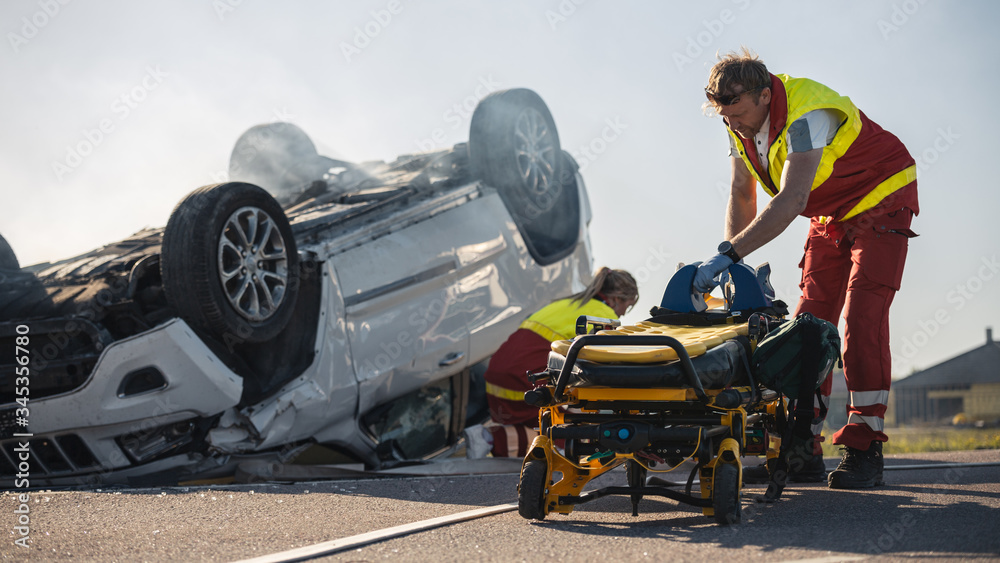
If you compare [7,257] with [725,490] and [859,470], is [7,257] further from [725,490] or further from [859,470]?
[859,470]

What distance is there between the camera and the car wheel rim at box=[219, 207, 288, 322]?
4.65m

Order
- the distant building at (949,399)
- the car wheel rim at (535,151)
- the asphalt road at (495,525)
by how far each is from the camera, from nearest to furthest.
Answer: the asphalt road at (495,525)
the car wheel rim at (535,151)
the distant building at (949,399)

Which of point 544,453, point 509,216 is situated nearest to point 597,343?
point 544,453

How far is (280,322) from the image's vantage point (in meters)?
4.88

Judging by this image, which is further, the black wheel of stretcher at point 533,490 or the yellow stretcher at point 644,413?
the black wheel of stretcher at point 533,490

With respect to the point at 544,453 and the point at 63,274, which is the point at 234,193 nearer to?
the point at 63,274

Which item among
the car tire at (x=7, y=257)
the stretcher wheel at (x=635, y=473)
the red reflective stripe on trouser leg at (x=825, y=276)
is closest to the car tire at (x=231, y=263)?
the car tire at (x=7, y=257)

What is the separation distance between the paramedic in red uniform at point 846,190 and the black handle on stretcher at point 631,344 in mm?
1047

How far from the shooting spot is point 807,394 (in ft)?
11.2

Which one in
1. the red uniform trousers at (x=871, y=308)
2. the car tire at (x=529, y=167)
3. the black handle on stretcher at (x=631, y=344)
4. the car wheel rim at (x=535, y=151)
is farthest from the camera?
the car wheel rim at (x=535, y=151)

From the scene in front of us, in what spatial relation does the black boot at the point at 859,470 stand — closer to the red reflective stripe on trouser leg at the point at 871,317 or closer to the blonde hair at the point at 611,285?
the red reflective stripe on trouser leg at the point at 871,317

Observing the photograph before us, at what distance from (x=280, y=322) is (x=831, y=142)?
2898 millimetres

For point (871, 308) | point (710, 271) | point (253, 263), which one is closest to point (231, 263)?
point (253, 263)

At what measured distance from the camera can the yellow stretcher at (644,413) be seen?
2930 millimetres
